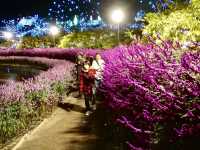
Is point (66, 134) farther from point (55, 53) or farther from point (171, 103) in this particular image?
point (55, 53)

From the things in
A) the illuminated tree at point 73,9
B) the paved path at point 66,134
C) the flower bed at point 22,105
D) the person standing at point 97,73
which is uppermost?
the illuminated tree at point 73,9

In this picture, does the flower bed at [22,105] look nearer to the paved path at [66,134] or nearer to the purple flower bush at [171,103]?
the paved path at [66,134]

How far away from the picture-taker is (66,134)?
37.3 ft

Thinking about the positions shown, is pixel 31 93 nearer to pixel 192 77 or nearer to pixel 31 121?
pixel 31 121

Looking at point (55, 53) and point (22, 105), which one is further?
point (55, 53)

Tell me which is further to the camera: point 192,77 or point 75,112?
point 75,112

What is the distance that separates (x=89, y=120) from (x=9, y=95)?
103 inches

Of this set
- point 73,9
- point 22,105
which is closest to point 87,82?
point 22,105

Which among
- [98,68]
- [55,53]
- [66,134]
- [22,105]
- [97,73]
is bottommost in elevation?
[66,134]

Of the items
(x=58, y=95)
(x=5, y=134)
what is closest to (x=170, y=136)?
(x=5, y=134)

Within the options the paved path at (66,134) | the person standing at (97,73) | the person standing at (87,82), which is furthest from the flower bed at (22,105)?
the person standing at (97,73)

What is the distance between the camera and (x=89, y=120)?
A: 1309 cm

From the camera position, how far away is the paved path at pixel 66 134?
10.1 m

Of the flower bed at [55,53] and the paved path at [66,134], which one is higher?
the flower bed at [55,53]
